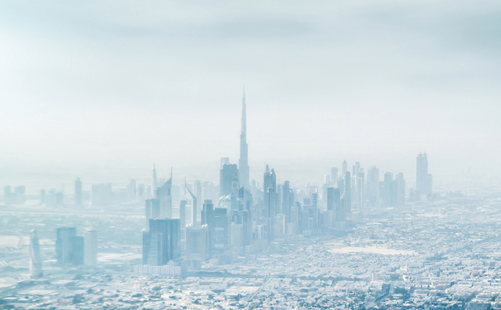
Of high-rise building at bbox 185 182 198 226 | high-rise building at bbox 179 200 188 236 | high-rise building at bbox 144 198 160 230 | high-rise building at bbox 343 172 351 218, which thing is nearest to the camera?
high-rise building at bbox 179 200 188 236

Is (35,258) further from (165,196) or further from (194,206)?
(194,206)

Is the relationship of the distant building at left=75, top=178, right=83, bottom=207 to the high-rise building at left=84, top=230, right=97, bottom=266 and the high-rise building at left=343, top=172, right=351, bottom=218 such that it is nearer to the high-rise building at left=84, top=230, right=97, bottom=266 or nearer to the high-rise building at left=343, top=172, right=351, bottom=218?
the high-rise building at left=84, top=230, right=97, bottom=266

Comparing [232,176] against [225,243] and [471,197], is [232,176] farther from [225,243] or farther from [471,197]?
[471,197]

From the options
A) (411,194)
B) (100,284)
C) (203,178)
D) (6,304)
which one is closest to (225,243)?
(203,178)

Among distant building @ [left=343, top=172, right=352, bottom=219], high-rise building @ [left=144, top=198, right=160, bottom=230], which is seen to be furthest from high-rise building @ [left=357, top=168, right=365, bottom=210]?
high-rise building @ [left=144, top=198, right=160, bottom=230]

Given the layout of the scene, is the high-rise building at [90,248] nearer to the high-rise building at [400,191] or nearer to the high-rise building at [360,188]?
the high-rise building at [360,188]

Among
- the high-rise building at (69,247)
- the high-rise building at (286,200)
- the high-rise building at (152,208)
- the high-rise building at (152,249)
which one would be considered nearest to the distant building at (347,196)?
the high-rise building at (286,200)
